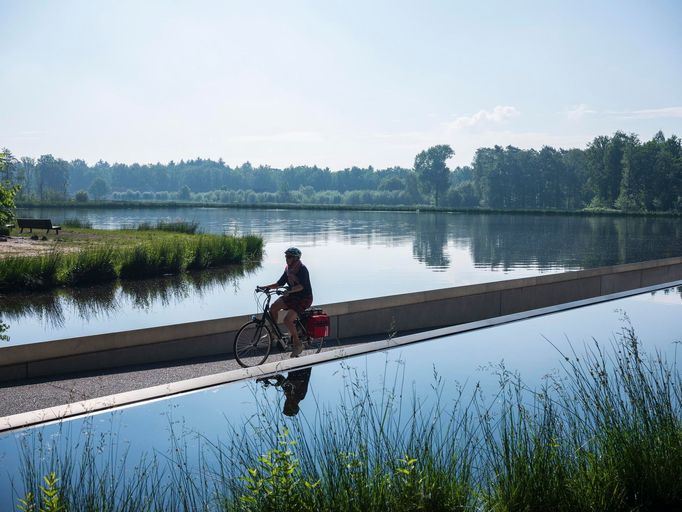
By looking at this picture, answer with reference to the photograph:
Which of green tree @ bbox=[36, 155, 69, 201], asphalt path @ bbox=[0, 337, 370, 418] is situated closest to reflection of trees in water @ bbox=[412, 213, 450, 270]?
asphalt path @ bbox=[0, 337, 370, 418]

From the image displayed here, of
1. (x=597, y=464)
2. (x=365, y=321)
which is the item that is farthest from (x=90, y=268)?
(x=597, y=464)

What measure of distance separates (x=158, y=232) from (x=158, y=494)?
29.3 metres

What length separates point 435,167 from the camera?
14475cm

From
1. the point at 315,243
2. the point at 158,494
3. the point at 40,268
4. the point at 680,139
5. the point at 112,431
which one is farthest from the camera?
the point at 680,139

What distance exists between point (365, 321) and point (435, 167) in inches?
5364

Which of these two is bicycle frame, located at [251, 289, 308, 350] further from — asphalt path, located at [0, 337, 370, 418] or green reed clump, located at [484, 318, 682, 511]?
green reed clump, located at [484, 318, 682, 511]

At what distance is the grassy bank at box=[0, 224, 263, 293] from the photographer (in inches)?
636

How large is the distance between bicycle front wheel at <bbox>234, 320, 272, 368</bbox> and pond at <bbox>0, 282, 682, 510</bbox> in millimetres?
1370

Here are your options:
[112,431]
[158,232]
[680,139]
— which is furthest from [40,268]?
[680,139]

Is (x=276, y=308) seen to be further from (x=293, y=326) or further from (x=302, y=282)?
(x=302, y=282)

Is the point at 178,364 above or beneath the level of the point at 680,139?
beneath

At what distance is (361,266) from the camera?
25.1 meters

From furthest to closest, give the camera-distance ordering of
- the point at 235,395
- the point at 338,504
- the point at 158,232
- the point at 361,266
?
the point at 158,232 < the point at 361,266 < the point at 235,395 < the point at 338,504

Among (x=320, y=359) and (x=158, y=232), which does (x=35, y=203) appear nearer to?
(x=158, y=232)
